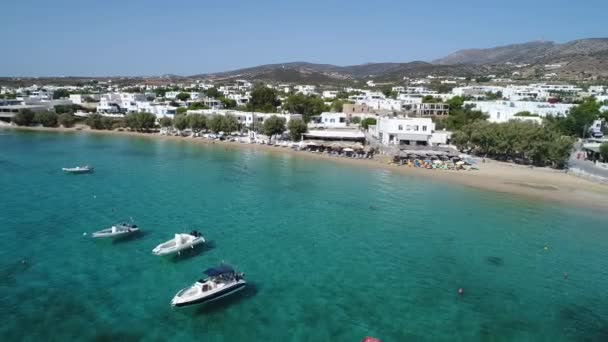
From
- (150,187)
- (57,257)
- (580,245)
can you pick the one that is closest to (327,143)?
(150,187)

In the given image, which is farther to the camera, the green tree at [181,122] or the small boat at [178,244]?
the green tree at [181,122]

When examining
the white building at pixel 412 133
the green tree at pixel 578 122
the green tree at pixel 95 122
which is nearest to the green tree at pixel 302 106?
the white building at pixel 412 133

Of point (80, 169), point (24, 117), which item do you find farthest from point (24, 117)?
point (80, 169)

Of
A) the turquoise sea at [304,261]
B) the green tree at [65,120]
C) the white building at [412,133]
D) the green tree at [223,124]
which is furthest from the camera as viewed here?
the green tree at [65,120]

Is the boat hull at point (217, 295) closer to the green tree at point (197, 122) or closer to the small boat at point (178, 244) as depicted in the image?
the small boat at point (178, 244)

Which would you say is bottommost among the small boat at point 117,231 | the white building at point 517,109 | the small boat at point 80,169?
the small boat at point 117,231

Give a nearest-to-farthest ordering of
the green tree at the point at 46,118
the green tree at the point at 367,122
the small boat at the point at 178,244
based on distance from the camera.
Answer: the small boat at the point at 178,244 → the green tree at the point at 367,122 → the green tree at the point at 46,118

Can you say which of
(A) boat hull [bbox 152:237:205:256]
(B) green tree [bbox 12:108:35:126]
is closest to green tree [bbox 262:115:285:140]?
(A) boat hull [bbox 152:237:205:256]
